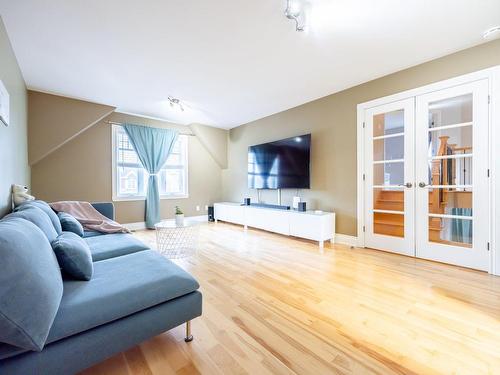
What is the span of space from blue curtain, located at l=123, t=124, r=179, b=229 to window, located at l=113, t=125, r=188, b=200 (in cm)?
17

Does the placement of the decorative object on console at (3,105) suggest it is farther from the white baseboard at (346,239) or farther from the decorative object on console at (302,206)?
the white baseboard at (346,239)

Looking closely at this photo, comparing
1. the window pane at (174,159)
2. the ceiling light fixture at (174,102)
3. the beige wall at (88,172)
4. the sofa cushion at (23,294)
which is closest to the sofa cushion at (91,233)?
the sofa cushion at (23,294)

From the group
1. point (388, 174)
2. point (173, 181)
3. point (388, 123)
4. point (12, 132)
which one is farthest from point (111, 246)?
point (388, 123)

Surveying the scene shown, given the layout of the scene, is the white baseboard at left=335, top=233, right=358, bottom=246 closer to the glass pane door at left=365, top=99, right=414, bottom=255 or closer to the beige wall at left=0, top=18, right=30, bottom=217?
the glass pane door at left=365, top=99, right=414, bottom=255

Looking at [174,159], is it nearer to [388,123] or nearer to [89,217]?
[89,217]

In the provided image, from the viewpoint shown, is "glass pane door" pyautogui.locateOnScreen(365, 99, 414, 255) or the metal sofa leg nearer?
the metal sofa leg

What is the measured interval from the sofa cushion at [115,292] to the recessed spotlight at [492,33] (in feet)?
11.3

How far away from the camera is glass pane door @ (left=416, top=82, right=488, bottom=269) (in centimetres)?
238

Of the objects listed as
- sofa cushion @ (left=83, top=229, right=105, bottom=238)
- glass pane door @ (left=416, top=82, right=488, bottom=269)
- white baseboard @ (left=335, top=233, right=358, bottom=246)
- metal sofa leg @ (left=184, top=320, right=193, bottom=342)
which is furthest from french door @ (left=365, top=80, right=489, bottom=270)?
sofa cushion @ (left=83, top=229, right=105, bottom=238)

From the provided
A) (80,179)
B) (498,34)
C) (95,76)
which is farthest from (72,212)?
(498,34)

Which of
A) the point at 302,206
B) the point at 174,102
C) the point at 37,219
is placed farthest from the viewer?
the point at 174,102

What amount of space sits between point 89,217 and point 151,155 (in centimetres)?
208

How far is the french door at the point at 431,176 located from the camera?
240 cm

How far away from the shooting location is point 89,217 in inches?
114
